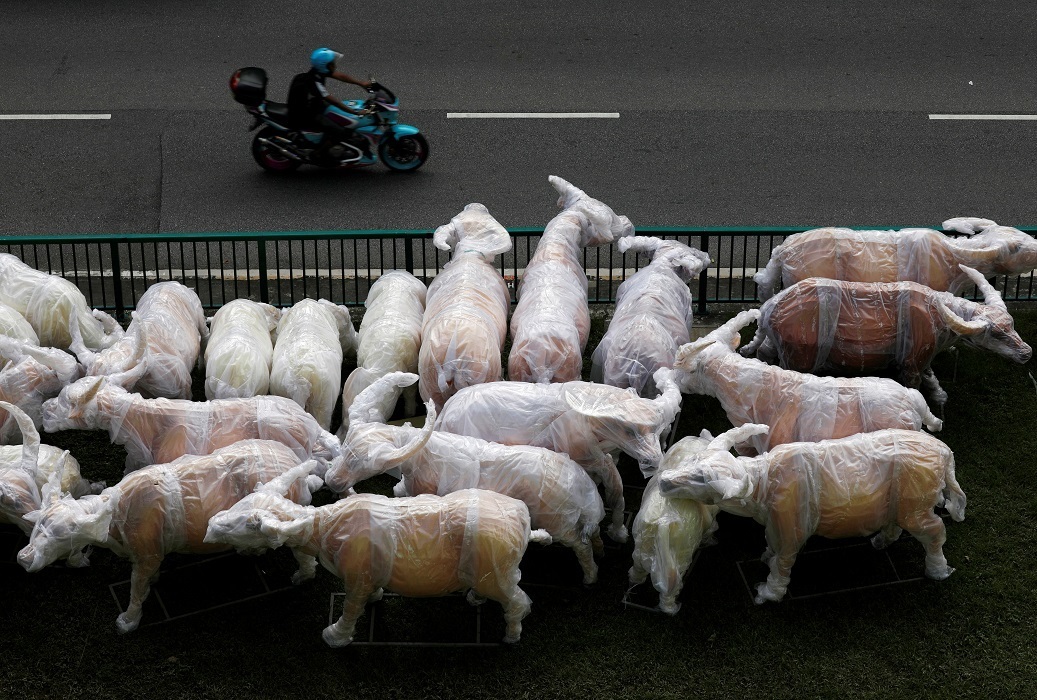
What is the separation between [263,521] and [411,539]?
0.92 m

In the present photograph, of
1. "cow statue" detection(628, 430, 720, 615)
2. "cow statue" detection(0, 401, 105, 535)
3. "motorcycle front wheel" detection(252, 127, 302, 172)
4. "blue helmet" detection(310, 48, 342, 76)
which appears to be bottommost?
"cow statue" detection(628, 430, 720, 615)

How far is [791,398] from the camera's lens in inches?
374

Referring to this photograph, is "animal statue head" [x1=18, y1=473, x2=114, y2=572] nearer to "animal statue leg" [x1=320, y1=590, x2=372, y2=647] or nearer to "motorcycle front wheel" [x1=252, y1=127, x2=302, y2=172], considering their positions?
"animal statue leg" [x1=320, y1=590, x2=372, y2=647]

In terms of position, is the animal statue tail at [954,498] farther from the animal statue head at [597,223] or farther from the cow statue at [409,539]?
the animal statue head at [597,223]

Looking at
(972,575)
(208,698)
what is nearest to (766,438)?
(972,575)

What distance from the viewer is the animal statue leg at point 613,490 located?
923 centimetres

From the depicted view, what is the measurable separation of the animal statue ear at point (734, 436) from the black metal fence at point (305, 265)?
332 cm

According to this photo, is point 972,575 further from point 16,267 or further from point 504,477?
point 16,267

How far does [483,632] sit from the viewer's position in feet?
28.7

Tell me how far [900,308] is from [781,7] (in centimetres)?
1012

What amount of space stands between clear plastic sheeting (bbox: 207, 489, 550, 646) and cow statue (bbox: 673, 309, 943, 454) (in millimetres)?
2130

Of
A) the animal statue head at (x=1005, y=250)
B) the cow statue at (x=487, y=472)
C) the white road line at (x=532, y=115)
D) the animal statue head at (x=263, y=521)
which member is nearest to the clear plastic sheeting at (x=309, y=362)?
the cow statue at (x=487, y=472)

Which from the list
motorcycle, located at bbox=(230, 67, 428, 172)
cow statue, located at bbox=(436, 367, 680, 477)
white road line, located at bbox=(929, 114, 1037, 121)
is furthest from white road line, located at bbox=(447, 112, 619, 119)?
cow statue, located at bbox=(436, 367, 680, 477)

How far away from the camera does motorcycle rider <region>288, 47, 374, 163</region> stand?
1480cm
